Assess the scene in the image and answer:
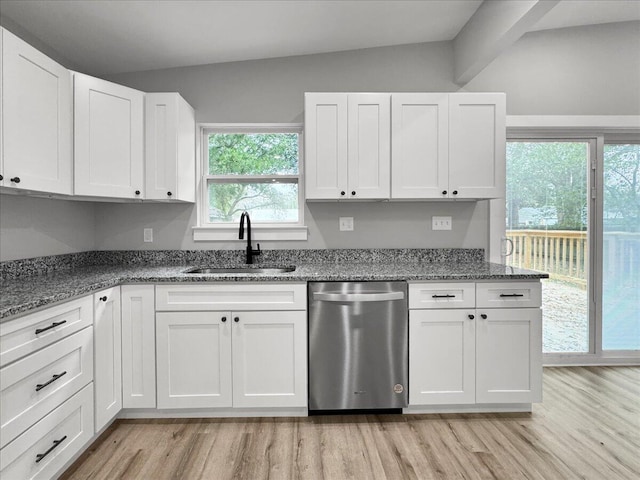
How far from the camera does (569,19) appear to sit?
2920 mm

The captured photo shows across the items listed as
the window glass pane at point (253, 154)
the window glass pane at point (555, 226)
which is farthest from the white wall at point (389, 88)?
the window glass pane at point (555, 226)

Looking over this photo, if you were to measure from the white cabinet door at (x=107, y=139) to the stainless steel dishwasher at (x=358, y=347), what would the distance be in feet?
4.74

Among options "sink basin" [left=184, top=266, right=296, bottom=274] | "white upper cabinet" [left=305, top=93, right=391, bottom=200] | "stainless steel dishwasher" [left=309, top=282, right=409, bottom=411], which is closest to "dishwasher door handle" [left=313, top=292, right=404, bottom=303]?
"stainless steel dishwasher" [left=309, top=282, right=409, bottom=411]

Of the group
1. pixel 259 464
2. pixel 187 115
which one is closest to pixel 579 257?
pixel 259 464

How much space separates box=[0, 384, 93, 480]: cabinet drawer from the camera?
56.9 inches

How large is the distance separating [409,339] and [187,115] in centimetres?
225

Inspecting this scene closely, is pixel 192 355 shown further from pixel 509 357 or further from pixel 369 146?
pixel 509 357

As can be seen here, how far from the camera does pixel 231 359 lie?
2273mm

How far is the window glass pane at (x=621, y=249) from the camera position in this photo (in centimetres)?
321

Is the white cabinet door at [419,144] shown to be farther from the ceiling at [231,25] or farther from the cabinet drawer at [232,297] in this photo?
the cabinet drawer at [232,297]

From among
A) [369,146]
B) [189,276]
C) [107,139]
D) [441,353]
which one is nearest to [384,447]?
[441,353]

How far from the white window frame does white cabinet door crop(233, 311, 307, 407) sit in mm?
847

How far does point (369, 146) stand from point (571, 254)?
204cm

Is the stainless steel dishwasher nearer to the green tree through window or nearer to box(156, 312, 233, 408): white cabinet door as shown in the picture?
box(156, 312, 233, 408): white cabinet door
